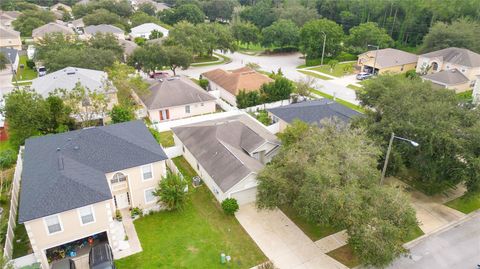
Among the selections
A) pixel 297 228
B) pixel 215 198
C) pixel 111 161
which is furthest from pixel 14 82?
pixel 297 228

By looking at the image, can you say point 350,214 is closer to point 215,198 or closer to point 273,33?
point 215,198

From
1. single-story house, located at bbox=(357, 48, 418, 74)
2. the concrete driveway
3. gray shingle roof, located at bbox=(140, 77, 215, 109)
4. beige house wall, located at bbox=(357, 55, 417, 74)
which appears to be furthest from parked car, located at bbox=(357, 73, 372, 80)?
the concrete driveway

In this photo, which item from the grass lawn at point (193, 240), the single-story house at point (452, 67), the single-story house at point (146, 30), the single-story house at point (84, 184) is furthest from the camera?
the single-story house at point (146, 30)

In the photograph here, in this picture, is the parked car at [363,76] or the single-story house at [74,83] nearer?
the single-story house at [74,83]

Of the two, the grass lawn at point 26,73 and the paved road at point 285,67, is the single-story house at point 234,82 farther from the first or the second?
the grass lawn at point 26,73

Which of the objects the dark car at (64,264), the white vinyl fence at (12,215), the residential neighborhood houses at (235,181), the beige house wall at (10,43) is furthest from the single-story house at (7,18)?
the dark car at (64,264)

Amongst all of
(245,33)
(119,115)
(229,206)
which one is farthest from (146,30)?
(229,206)

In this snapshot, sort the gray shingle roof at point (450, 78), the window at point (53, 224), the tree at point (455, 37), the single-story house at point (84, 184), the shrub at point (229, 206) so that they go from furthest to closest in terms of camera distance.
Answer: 1. the tree at point (455, 37)
2. the gray shingle roof at point (450, 78)
3. the shrub at point (229, 206)
4. the single-story house at point (84, 184)
5. the window at point (53, 224)
